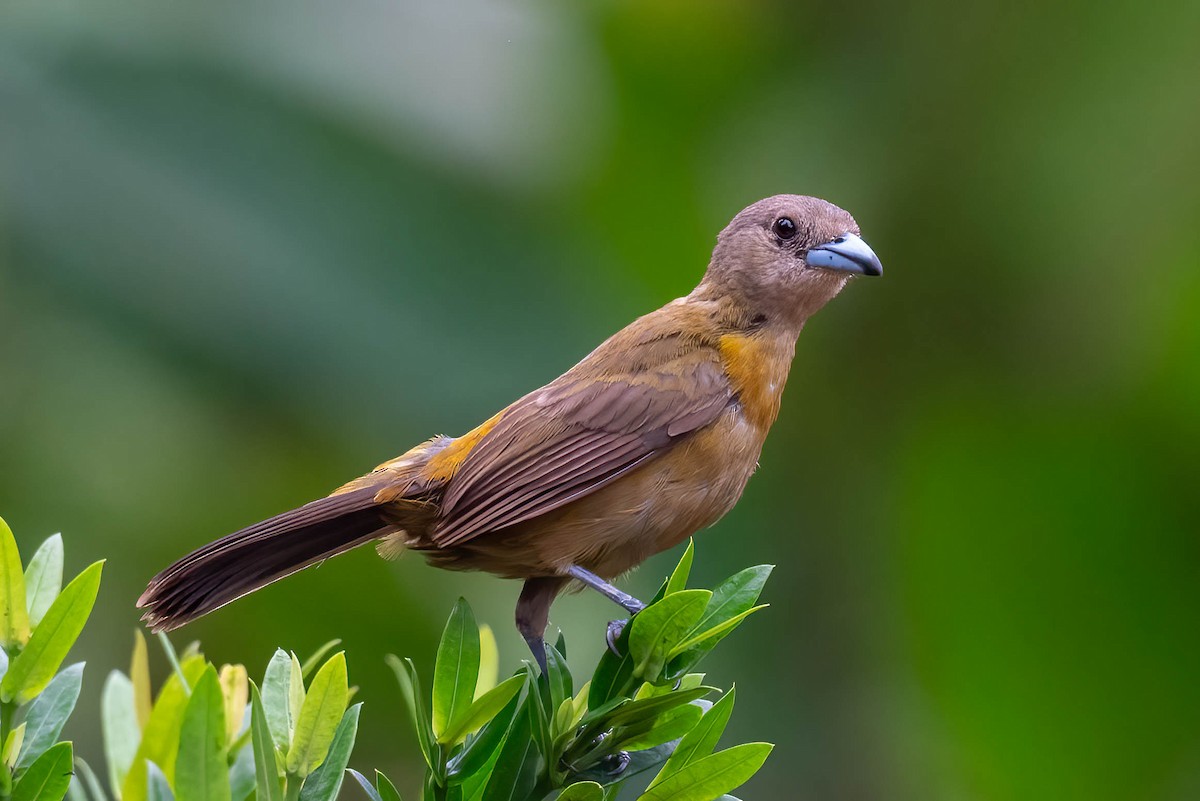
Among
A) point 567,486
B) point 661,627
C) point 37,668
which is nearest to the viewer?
point 37,668

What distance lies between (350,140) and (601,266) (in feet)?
3.38

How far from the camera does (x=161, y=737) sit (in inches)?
58.4

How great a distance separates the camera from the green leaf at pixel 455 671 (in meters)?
1.80

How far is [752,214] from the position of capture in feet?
12.1

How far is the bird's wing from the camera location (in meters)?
2.91

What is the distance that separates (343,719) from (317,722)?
0.11 feet

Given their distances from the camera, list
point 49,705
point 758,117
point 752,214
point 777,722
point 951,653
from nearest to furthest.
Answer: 1. point 49,705
2. point 752,214
3. point 951,653
4. point 777,722
5. point 758,117

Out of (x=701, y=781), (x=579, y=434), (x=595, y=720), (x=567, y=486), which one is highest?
(x=579, y=434)

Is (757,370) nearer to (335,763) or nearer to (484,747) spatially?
(484,747)

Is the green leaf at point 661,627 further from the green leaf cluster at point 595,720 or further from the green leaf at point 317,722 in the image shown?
the green leaf at point 317,722

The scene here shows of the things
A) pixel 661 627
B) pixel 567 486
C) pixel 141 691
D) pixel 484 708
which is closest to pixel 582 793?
pixel 484 708

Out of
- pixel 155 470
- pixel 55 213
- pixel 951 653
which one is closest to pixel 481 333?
pixel 155 470

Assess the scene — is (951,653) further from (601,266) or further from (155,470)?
(155,470)

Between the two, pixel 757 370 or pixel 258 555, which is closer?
pixel 258 555
